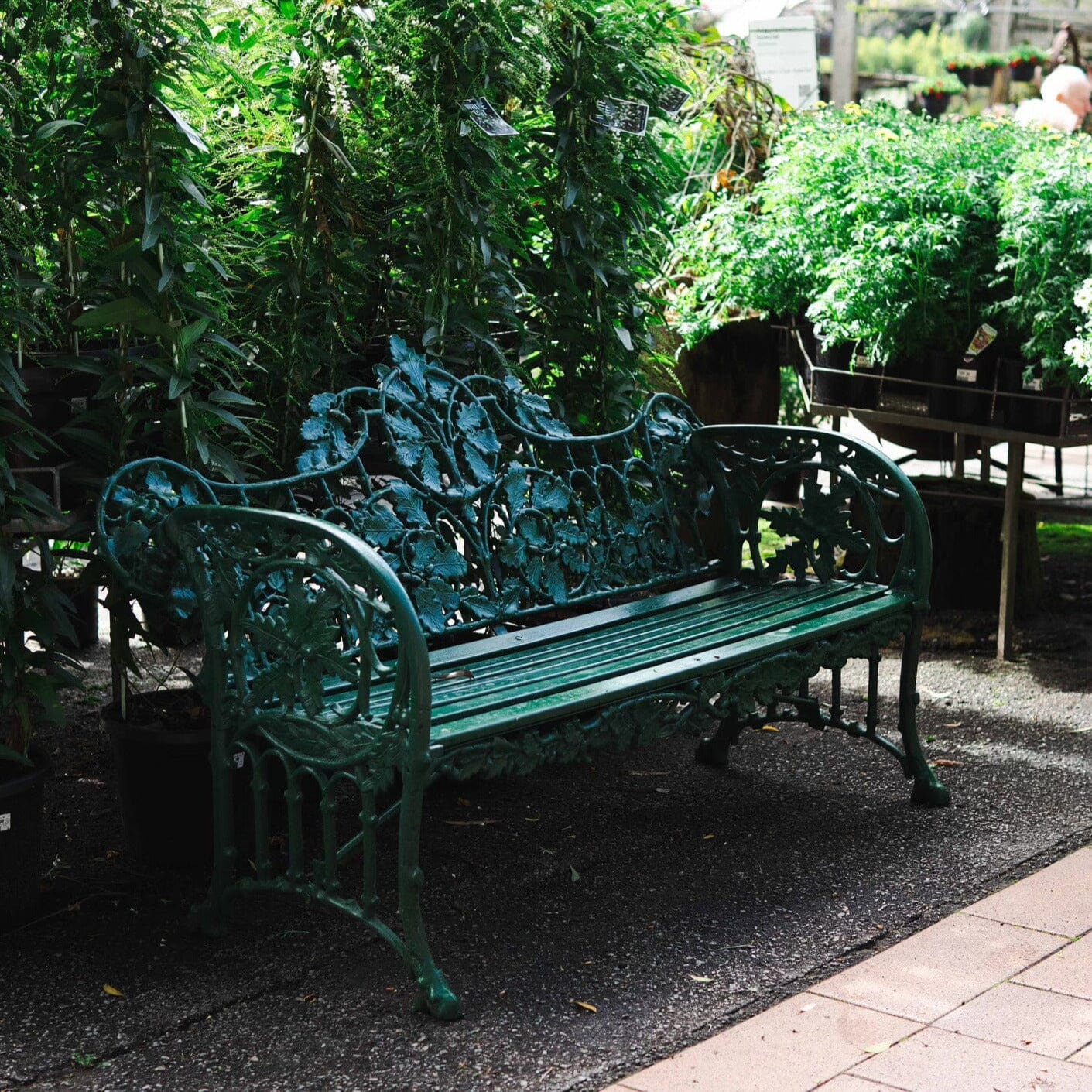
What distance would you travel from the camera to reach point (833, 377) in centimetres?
568

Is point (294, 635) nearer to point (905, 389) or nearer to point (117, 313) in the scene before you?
point (117, 313)

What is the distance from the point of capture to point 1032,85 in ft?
65.8

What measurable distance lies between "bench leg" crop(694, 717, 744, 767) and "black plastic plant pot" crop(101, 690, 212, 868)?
1.50m

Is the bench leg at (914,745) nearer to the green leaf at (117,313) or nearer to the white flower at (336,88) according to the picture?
the white flower at (336,88)

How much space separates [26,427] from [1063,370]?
3322 millimetres

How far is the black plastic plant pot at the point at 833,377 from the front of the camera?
5645 millimetres

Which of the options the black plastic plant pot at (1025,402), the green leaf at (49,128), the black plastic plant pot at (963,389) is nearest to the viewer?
the green leaf at (49,128)

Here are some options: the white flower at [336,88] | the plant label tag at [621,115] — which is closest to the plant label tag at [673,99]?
the plant label tag at [621,115]

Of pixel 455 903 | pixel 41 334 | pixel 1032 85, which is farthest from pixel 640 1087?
pixel 1032 85

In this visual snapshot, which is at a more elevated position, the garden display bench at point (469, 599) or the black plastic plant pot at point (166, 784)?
the garden display bench at point (469, 599)

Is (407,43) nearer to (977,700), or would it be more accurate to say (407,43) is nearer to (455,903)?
(455,903)

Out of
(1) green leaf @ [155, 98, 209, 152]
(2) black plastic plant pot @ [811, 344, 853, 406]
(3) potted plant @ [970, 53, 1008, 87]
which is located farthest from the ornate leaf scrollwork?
(3) potted plant @ [970, 53, 1008, 87]

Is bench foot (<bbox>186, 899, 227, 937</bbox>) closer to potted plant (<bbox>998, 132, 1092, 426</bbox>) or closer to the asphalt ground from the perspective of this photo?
the asphalt ground

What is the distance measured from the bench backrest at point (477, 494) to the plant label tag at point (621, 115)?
811 millimetres
